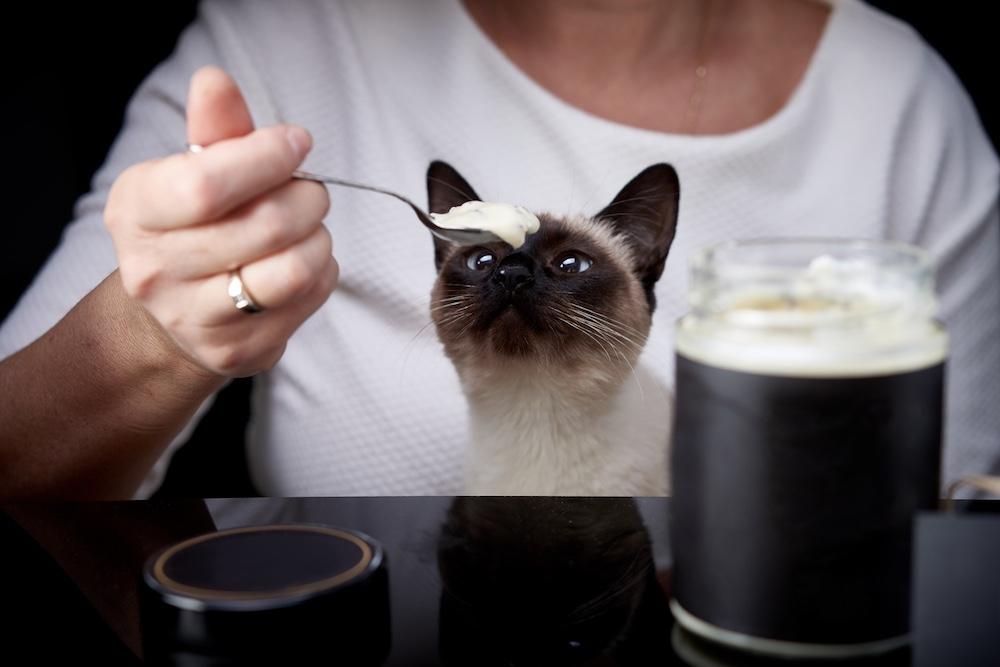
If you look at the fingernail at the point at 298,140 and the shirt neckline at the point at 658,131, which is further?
the shirt neckline at the point at 658,131

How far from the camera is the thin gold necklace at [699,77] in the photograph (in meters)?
1.22

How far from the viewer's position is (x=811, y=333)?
456mm

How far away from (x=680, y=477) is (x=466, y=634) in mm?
152

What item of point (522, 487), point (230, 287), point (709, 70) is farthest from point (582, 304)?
point (709, 70)

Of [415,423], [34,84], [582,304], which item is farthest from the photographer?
[34,84]

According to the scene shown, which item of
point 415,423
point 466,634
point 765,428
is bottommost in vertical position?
point 415,423

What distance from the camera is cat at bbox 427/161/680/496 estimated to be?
2.65ft

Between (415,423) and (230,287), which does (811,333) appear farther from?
(415,423)

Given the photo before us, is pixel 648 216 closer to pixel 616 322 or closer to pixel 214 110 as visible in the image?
pixel 616 322

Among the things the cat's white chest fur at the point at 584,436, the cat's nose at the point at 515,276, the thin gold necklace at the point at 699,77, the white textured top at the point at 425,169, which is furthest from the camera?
the thin gold necklace at the point at 699,77

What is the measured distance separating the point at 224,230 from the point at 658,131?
2.24ft

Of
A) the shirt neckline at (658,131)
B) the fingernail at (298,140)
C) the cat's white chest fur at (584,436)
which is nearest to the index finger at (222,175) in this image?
the fingernail at (298,140)

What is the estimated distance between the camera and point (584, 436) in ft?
2.93

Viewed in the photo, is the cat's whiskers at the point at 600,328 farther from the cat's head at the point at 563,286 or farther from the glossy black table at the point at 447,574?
the glossy black table at the point at 447,574
